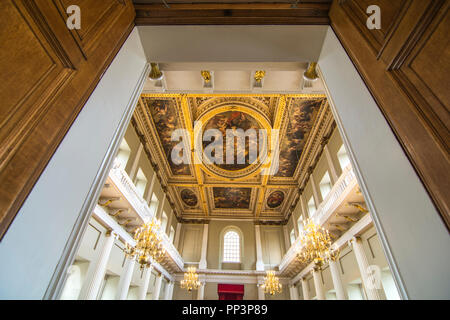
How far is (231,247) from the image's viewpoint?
15859 mm

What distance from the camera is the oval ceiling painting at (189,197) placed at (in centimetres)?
1443

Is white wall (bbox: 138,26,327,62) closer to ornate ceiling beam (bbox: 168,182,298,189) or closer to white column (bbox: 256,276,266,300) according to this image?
ornate ceiling beam (bbox: 168,182,298,189)

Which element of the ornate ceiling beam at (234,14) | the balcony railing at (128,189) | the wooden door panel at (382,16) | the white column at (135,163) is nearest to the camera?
the wooden door panel at (382,16)

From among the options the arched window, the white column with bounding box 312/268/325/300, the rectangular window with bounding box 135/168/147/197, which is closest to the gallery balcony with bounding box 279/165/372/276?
the white column with bounding box 312/268/325/300

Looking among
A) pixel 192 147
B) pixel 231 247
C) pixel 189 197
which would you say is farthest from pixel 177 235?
pixel 192 147

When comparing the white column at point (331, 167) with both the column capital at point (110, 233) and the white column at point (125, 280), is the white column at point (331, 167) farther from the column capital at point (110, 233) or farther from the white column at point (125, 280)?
the white column at point (125, 280)

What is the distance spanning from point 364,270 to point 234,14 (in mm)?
7728

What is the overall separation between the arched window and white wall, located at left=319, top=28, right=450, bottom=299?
15033 millimetres

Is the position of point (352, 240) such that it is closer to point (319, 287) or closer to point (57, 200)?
point (319, 287)

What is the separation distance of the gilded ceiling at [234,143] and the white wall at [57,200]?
15.9ft

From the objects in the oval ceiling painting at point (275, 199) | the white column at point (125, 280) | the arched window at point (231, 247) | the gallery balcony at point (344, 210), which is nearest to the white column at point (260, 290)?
the arched window at point (231, 247)
